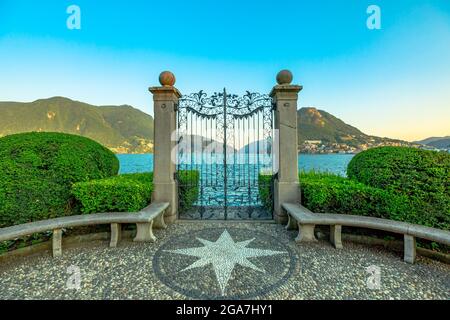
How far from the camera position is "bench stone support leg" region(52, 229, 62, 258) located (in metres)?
4.05

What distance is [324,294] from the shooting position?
288cm

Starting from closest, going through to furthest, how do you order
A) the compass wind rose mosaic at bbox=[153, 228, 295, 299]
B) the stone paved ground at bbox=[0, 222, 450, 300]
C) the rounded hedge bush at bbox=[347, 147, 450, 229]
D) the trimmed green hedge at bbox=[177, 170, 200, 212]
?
the stone paved ground at bbox=[0, 222, 450, 300]
the compass wind rose mosaic at bbox=[153, 228, 295, 299]
the rounded hedge bush at bbox=[347, 147, 450, 229]
the trimmed green hedge at bbox=[177, 170, 200, 212]

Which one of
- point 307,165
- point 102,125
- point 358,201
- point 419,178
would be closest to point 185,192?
point 358,201

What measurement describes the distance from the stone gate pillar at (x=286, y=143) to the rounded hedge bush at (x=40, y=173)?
17.2 ft

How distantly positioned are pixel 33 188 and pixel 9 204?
1.57 feet

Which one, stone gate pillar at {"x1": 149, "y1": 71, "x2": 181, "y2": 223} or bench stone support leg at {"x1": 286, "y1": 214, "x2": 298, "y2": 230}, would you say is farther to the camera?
stone gate pillar at {"x1": 149, "y1": 71, "x2": 181, "y2": 223}

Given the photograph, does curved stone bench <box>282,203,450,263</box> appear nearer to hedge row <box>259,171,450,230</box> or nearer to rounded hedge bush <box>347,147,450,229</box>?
hedge row <box>259,171,450,230</box>

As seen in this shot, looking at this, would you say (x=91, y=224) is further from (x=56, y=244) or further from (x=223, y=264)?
(x=223, y=264)

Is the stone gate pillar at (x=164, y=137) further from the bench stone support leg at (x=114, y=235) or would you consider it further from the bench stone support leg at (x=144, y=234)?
the bench stone support leg at (x=114, y=235)

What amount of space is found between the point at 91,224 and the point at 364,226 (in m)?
6.00

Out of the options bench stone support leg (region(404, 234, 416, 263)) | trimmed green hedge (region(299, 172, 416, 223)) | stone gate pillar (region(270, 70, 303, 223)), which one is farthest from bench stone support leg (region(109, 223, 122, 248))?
bench stone support leg (region(404, 234, 416, 263))

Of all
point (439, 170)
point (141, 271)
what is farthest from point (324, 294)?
point (439, 170)

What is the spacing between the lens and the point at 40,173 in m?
4.70

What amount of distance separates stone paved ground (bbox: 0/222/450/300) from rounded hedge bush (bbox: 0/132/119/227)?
109cm
